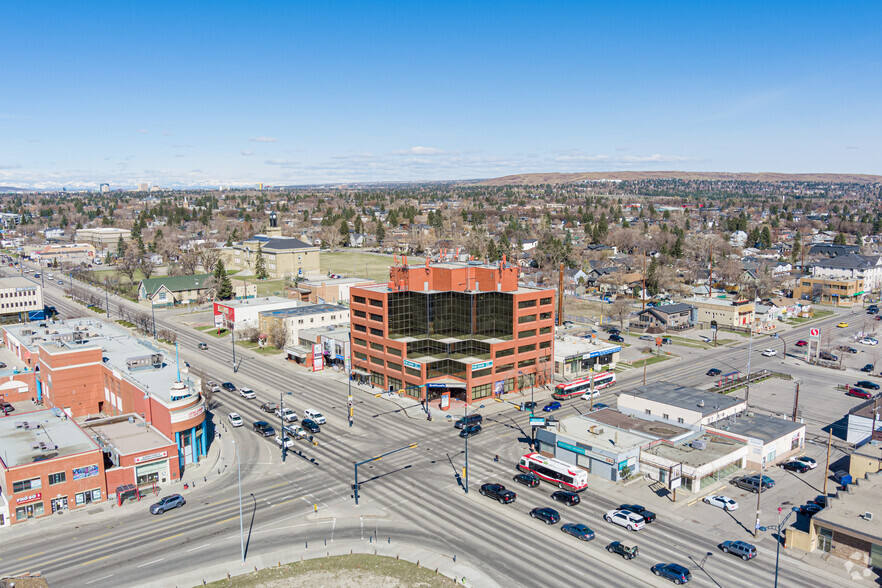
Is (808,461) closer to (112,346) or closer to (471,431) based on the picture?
(471,431)

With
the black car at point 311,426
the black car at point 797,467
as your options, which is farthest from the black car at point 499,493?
the black car at point 797,467

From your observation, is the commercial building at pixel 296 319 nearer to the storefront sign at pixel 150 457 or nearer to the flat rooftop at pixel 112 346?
the flat rooftop at pixel 112 346

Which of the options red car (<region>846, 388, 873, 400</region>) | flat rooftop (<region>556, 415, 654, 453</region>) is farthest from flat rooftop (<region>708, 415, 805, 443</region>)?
red car (<region>846, 388, 873, 400</region>)

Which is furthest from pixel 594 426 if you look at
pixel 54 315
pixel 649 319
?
pixel 54 315

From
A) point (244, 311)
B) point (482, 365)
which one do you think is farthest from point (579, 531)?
point (244, 311)

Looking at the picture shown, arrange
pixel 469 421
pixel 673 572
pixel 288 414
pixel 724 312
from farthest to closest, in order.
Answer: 1. pixel 724 312
2. pixel 288 414
3. pixel 469 421
4. pixel 673 572

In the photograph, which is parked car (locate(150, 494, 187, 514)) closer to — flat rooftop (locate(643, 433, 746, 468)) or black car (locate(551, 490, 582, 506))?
black car (locate(551, 490, 582, 506))
